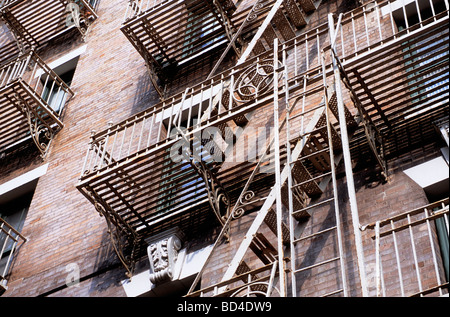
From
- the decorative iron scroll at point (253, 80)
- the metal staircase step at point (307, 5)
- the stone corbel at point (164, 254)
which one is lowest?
the stone corbel at point (164, 254)

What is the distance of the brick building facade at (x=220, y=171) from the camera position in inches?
359

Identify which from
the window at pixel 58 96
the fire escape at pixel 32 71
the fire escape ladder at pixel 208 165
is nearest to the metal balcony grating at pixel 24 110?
the fire escape at pixel 32 71

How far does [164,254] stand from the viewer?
10961 millimetres

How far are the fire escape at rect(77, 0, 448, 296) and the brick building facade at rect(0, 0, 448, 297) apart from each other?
0.12 feet

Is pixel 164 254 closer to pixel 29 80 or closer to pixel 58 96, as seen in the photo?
pixel 29 80

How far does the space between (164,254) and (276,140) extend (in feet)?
9.59

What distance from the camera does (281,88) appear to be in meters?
10.5

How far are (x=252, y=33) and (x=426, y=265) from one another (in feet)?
22.5

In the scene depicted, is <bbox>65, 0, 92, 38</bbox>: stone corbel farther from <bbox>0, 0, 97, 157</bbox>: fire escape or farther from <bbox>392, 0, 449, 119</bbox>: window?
<bbox>392, 0, 449, 119</bbox>: window

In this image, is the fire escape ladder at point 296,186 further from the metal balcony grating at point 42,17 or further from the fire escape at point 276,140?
the metal balcony grating at point 42,17

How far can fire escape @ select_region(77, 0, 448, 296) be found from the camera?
9.35 metres

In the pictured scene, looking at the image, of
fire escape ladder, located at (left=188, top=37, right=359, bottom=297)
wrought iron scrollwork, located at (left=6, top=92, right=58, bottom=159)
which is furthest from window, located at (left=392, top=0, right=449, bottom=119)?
wrought iron scrollwork, located at (left=6, top=92, right=58, bottom=159)

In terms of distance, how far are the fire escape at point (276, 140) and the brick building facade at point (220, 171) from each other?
1.5 inches

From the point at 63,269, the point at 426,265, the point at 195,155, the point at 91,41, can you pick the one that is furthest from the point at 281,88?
the point at 91,41
